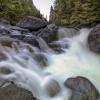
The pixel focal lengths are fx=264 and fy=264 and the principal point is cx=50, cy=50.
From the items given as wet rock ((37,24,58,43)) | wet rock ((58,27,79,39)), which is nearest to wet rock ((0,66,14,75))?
wet rock ((37,24,58,43))

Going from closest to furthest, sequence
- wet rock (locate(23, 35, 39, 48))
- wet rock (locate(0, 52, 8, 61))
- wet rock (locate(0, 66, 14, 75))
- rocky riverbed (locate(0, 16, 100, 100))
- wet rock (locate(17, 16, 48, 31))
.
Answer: rocky riverbed (locate(0, 16, 100, 100)) < wet rock (locate(0, 66, 14, 75)) < wet rock (locate(0, 52, 8, 61)) < wet rock (locate(23, 35, 39, 48)) < wet rock (locate(17, 16, 48, 31))

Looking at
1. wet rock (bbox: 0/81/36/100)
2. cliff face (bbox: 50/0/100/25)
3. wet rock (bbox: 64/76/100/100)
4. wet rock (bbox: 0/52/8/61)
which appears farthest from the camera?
cliff face (bbox: 50/0/100/25)

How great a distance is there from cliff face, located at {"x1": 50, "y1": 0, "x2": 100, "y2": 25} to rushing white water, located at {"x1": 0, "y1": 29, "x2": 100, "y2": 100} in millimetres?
1782

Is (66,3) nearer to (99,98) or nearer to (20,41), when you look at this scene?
(20,41)

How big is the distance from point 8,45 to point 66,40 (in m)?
2.43

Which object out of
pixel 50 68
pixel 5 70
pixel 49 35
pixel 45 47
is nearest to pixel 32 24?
pixel 49 35

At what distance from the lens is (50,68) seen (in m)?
6.19

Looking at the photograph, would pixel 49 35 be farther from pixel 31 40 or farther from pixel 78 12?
pixel 78 12

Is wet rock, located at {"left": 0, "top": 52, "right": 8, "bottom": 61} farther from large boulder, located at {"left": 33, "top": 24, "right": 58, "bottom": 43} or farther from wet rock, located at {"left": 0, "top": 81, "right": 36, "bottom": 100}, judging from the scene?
large boulder, located at {"left": 33, "top": 24, "right": 58, "bottom": 43}

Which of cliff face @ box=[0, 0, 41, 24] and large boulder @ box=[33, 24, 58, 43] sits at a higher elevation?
large boulder @ box=[33, 24, 58, 43]

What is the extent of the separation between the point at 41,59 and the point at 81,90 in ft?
6.04

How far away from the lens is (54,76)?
5.72 metres

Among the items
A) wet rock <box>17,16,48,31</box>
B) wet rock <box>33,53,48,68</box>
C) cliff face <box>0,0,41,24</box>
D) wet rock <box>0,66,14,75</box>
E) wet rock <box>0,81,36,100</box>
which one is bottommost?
cliff face <box>0,0,41,24</box>

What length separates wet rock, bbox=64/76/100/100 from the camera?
16.0 feet
